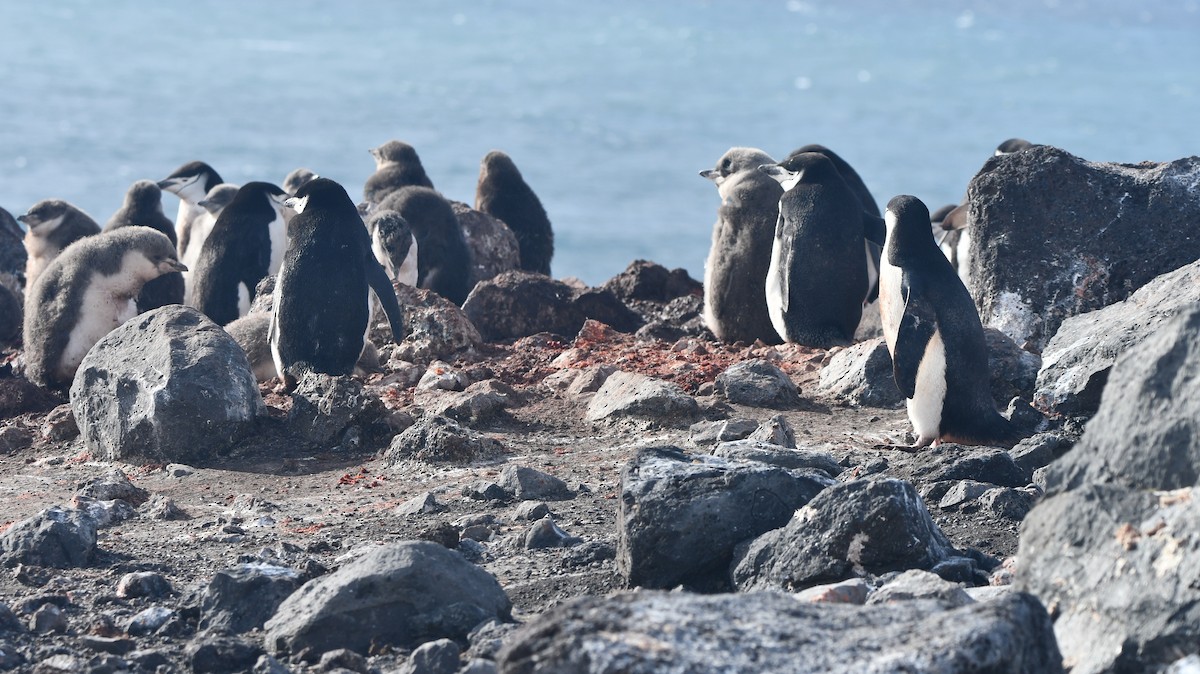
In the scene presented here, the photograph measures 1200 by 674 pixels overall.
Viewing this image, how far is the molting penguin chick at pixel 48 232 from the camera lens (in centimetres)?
A: 1134

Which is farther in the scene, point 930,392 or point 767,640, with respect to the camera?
point 930,392

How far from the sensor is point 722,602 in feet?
9.99

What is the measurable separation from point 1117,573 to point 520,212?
1066 centimetres

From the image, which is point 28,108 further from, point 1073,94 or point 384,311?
point 384,311

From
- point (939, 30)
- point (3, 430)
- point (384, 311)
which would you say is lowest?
point (3, 430)

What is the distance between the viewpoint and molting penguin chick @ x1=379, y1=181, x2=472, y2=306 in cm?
1134

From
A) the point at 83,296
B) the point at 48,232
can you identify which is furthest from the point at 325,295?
the point at 48,232

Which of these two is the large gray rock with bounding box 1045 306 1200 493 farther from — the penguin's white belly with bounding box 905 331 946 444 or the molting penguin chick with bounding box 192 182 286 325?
the molting penguin chick with bounding box 192 182 286 325

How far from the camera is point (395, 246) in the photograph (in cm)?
1016

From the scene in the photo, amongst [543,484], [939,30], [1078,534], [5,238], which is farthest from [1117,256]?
[939,30]

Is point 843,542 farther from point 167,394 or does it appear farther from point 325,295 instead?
point 325,295

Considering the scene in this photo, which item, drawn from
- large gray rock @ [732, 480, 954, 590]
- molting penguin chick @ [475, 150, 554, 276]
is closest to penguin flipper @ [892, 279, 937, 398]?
large gray rock @ [732, 480, 954, 590]

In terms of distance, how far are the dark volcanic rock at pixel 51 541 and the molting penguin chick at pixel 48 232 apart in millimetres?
6781

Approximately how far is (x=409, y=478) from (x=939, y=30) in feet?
315
